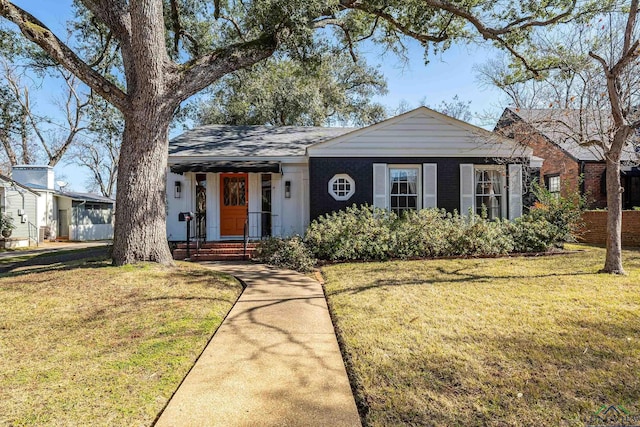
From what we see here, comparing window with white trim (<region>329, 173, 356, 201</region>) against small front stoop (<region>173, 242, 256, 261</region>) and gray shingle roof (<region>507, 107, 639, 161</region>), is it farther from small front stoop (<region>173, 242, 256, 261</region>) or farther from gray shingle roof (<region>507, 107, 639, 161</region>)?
gray shingle roof (<region>507, 107, 639, 161</region>)

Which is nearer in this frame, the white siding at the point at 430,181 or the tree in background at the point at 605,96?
the tree in background at the point at 605,96

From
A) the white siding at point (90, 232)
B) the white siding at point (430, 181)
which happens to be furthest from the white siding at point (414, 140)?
the white siding at point (90, 232)

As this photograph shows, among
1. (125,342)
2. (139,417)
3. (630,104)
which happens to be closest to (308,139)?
(630,104)

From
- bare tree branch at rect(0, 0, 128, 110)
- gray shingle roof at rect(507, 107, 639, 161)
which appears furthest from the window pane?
bare tree branch at rect(0, 0, 128, 110)

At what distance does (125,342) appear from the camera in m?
3.42

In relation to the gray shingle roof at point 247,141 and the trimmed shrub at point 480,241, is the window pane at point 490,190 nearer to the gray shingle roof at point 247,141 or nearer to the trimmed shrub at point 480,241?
the trimmed shrub at point 480,241

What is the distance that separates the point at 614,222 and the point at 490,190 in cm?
433

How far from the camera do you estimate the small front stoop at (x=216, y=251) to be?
8.95m

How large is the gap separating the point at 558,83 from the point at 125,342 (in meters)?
9.46

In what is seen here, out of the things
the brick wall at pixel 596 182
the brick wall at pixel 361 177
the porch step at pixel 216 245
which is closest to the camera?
the porch step at pixel 216 245

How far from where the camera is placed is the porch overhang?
9547 millimetres

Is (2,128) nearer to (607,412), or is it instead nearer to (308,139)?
(308,139)

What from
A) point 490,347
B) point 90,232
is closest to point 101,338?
point 490,347

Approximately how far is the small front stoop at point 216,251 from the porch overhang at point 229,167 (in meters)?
2.14
